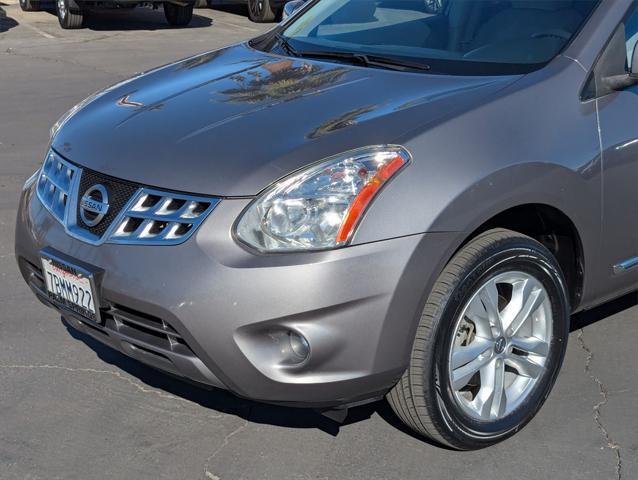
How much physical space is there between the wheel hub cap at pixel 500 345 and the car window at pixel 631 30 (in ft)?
3.33

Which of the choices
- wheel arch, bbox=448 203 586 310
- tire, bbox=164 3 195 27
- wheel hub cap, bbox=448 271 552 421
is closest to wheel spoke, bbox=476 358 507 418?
wheel hub cap, bbox=448 271 552 421

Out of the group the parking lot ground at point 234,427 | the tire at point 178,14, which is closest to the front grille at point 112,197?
the parking lot ground at point 234,427

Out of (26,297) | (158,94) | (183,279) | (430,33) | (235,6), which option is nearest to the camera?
(183,279)

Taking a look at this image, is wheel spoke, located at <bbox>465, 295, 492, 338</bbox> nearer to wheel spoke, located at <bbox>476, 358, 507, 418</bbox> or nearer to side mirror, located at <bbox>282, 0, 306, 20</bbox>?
wheel spoke, located at <bbox>476, 358, 507, 418</bbox>

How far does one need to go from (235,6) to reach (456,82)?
16.2m

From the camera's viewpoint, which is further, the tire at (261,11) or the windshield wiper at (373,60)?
the tire at (261,11)

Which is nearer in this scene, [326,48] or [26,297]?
[326,48]

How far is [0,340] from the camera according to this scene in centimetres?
435

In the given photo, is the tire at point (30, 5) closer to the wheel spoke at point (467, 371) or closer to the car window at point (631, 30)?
the car window at point (631, 30)

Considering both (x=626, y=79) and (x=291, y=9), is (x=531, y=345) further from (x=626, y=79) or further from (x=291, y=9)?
(x=291, y=9)

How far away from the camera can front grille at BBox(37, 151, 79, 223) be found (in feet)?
11.3

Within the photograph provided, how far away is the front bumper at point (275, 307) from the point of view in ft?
9.41

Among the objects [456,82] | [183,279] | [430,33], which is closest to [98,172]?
[183,279]

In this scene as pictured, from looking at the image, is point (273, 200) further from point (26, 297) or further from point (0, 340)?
point (26, 297)
